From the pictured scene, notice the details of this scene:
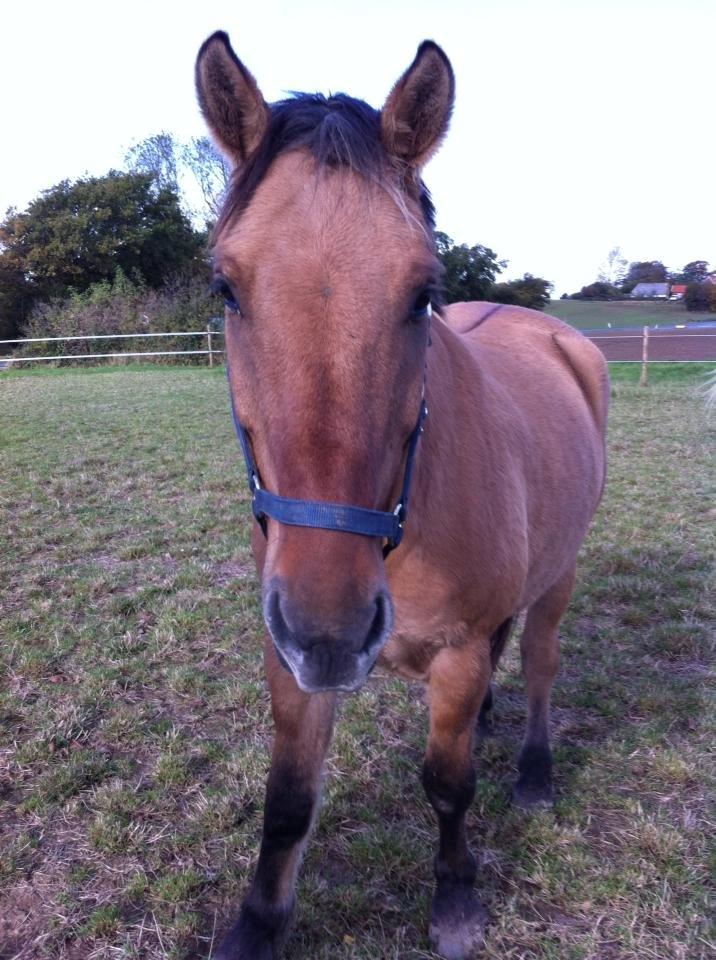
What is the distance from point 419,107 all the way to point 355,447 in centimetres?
89

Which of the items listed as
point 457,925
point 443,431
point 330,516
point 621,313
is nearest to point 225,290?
point 330,516

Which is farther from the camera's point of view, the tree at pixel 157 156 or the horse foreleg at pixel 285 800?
the tree at pixel 157 156

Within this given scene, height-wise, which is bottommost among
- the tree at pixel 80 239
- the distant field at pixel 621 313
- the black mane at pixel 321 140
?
the black mane at pixel 321 140

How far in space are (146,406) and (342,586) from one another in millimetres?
11965

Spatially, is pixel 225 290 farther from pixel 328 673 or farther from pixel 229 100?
pixel 328 673

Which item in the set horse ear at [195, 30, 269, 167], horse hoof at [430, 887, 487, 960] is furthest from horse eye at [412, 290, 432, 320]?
horse hoof at [430, 887, 487, 960]

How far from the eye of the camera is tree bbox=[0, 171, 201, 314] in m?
28.6

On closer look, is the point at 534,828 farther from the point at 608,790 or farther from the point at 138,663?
the point at 138,663

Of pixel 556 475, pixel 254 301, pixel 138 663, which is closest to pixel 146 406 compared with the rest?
pixel 138 663

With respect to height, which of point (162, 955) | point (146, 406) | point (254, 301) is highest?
point (254, 301)

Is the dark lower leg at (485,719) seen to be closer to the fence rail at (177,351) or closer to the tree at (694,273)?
the fence rail at (177,351)

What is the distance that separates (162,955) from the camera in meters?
2.03

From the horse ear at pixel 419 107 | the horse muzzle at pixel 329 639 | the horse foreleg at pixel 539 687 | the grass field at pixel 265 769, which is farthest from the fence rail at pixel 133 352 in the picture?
the horse muzzle at pixel 329 639

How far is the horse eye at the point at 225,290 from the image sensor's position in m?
1.56
